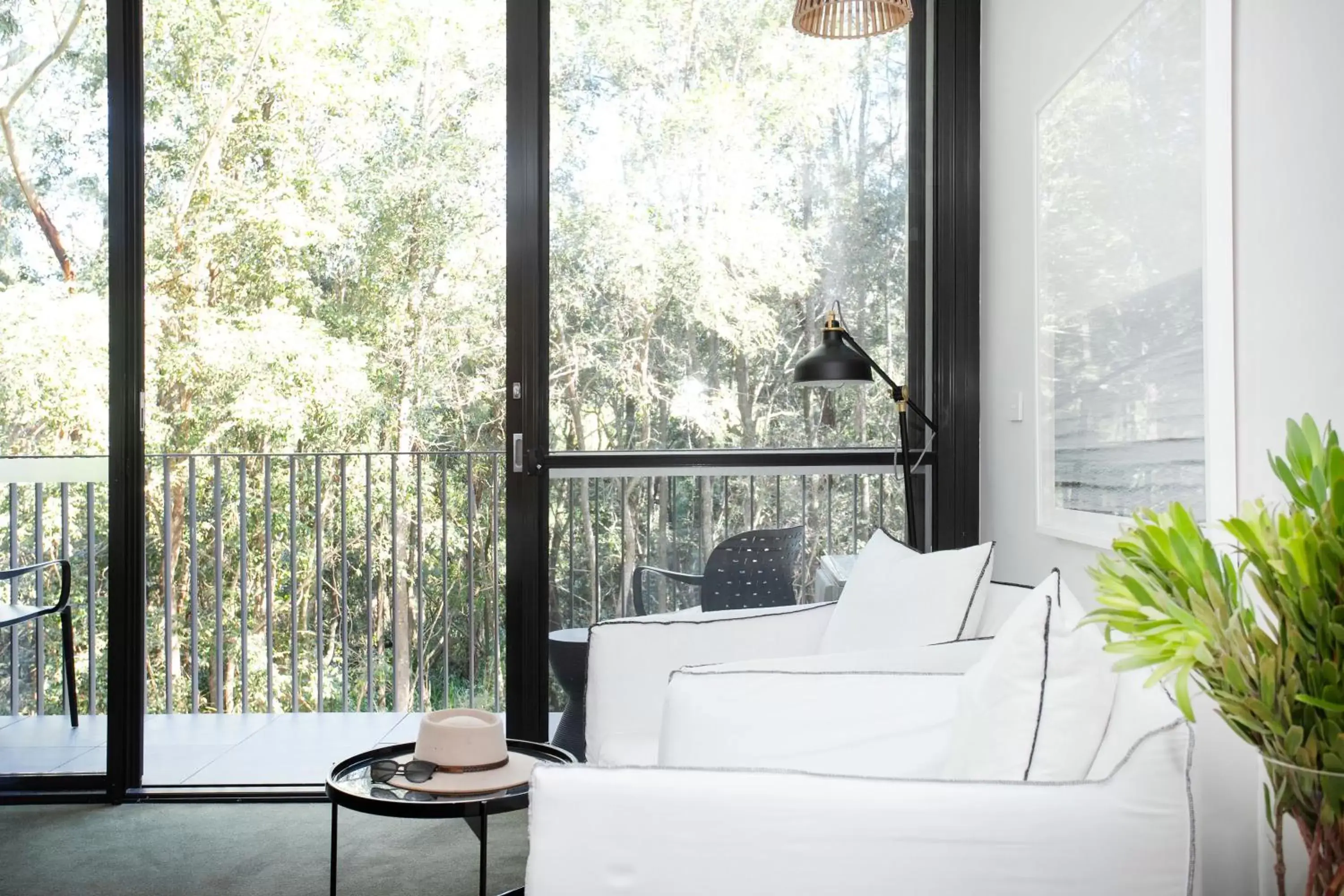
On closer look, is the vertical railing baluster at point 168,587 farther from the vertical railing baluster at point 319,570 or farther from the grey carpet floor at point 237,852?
the grey carpet floor at point 237,852

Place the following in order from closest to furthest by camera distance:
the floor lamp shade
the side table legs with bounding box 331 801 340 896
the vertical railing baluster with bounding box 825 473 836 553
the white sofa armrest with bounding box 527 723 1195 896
A: the white sofa armrest with bounding box 527 723 1195 896 → the side table legs with bounding box 331 801 340 896 → the floor lamp shade → the vertical railing baluster with bounding box 825 473 836 553

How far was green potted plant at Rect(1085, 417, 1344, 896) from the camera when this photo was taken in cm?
94

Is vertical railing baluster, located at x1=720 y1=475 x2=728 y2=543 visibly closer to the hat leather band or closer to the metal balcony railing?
the metal balcony railing

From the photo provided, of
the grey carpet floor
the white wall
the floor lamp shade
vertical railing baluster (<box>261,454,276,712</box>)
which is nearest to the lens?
the white wall

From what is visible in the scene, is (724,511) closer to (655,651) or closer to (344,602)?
(655,651)

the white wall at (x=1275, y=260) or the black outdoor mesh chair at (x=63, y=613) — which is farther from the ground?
the white wall at (x=1275, y=260)

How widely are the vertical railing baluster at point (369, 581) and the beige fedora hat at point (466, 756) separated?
2473 millimetres

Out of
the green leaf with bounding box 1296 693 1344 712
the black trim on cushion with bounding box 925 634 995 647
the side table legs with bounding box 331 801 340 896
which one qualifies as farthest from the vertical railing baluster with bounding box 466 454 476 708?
the green leaf with bounding box 1296 693 1344 712

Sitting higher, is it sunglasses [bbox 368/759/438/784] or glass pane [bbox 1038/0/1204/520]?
glass pane [bbox 1038/0/1204/520]

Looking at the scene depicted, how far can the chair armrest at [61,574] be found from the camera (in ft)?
10.7

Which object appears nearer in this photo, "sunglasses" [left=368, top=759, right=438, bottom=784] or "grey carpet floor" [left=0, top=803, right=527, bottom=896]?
"sunglasses" [left=368, top=759, right=438, bottom=784]

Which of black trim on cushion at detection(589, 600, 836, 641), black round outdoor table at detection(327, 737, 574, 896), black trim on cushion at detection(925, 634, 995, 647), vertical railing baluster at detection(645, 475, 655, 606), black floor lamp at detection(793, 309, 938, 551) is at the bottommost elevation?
black round outdoor table at detection(327, 737, 574, 896)

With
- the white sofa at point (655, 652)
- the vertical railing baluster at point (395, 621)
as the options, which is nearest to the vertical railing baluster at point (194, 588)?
the vertical railing baluster at point (395, 621)

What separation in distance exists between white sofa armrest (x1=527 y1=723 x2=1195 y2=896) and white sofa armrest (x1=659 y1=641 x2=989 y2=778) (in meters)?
0.26
